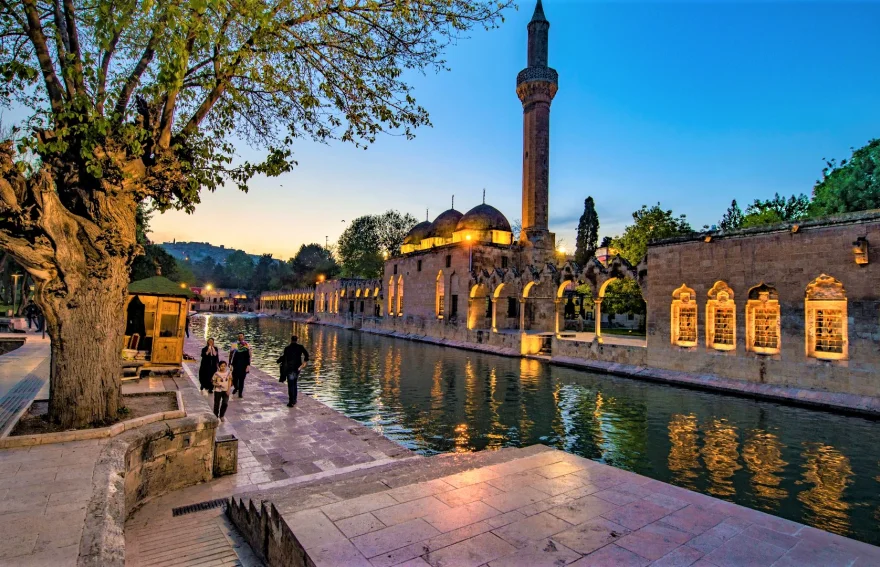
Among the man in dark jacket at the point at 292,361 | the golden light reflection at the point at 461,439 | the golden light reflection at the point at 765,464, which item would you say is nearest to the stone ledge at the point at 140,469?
the man in dark jacket at the point at 292,361

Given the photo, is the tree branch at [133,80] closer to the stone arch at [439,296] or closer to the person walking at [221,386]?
the person walking at [221,386]

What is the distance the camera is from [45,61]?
609 cm

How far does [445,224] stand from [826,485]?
3881 cm

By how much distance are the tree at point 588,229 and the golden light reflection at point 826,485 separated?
53601 millimetres

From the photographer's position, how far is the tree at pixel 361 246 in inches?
2576

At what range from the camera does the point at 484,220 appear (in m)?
38.3

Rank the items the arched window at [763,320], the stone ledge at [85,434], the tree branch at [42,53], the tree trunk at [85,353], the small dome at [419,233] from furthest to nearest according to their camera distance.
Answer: the small dome at [419,233] < the arched window at [763,320] < the tree trunk at [85,353] < the tree branch at [42,53] < the stone ledge at [85,434]

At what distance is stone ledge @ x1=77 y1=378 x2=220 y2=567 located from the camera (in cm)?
360

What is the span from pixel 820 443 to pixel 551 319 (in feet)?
76.8

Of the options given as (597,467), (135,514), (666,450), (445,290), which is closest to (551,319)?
(445,290)

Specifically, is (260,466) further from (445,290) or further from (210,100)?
(445,290)

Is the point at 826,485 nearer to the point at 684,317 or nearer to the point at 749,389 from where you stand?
the point at 749,389

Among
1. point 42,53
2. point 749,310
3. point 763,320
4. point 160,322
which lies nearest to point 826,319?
point 763,320

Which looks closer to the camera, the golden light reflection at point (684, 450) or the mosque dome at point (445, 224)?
the golden light reflection at point (684, 450)
